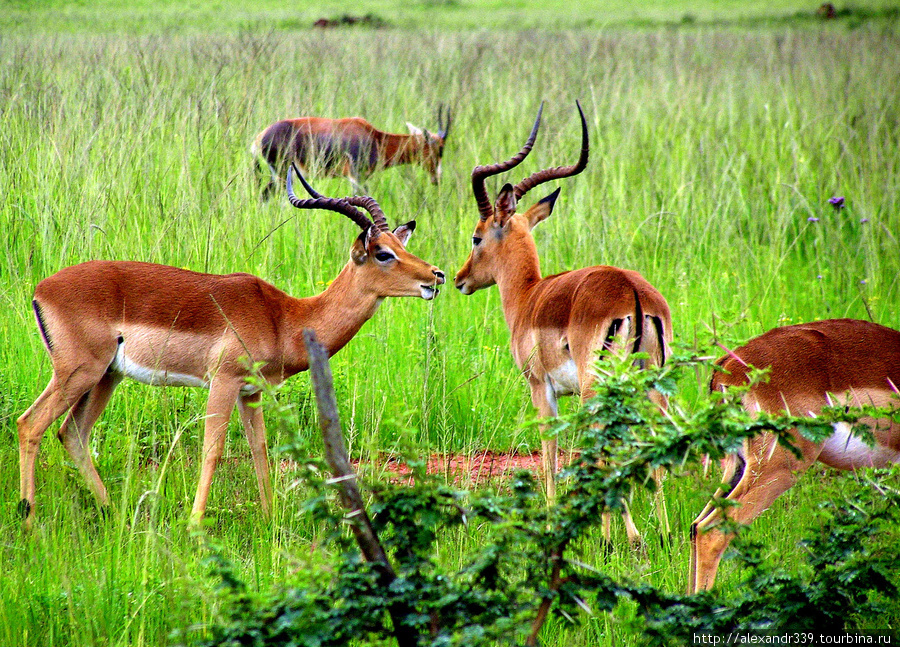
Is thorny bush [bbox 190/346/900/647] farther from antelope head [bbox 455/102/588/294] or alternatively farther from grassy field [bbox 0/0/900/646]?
antelope head [bbox 455/102/588/294]

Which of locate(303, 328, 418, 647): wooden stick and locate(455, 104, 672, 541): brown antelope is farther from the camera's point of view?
locate(455, 104, 672, 541): brown antelope

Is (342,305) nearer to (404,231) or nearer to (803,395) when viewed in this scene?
(404,231)

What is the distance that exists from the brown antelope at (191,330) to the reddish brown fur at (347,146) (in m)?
3.32

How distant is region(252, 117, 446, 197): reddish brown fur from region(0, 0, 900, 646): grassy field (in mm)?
183

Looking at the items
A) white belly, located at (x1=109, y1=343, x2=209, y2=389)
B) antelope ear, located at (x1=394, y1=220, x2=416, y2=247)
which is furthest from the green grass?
white belly, located at (x1=109, y1=343, x2=209, y2=389)

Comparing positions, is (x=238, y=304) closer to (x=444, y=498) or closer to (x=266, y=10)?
(x=444, y=498)

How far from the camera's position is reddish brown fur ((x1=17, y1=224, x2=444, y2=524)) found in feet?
12.6

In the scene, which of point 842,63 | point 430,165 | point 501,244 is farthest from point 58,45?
point 842,63

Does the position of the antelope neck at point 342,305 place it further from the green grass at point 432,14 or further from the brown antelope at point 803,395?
the green grass at point 432,14

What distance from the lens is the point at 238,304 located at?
13.5ft

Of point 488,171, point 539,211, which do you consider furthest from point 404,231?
point 539,211

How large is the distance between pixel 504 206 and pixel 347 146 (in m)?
3.35

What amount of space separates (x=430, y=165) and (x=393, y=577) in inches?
251

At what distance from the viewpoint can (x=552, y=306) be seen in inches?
168
